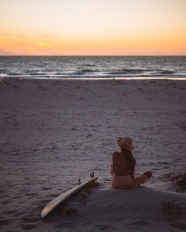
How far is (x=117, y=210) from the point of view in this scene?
467 centimetres

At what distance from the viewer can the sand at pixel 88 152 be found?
4.54 metres

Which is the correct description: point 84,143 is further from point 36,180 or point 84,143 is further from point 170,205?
point 170,205

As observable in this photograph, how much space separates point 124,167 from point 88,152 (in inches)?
124

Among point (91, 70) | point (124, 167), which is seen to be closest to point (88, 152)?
point (124, 167)

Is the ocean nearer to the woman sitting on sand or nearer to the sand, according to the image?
the sand

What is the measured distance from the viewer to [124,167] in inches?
197

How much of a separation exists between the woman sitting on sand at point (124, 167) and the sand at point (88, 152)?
162mm

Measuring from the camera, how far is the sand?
454 centimetres

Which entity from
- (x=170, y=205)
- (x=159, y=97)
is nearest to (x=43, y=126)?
(x=170, y=205)

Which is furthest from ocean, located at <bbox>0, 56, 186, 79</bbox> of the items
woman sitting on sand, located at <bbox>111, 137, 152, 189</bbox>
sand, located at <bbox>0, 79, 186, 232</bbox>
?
woman sitting on sand, located at <bbox>111, 137, 152, 189</bbox>

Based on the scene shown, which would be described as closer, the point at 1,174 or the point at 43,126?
the point at 1,174

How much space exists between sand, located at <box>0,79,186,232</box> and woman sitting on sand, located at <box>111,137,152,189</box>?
0.53 ft

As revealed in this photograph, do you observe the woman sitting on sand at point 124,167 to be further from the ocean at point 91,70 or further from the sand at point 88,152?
the ocean at point 91,70

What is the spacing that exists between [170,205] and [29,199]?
257cm
